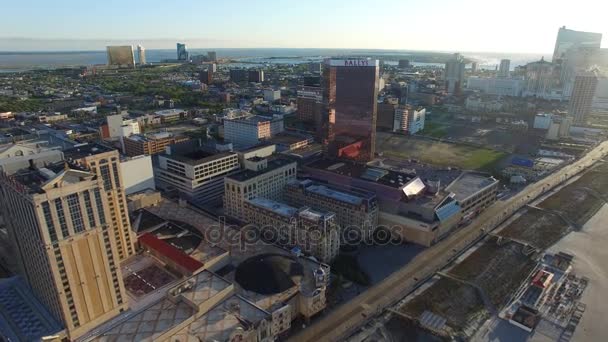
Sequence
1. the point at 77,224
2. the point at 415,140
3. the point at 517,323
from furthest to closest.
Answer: the point at 415,140
the point at 517,323
the point at 77,224

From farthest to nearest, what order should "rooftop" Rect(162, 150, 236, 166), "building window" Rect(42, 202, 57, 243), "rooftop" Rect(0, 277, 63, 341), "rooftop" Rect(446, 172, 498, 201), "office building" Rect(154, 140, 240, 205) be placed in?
"rooftop" Rect(162, 150, 236, 166) → "office building" Rect(154, 140, 240, 205) → "rooftop" Rect(446, 172, 498, 201) → "rooftop" Rect(0, 277, 63, 341) → "building window" Rect(42, 202, 57, 243)

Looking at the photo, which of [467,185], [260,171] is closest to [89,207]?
[260,171]

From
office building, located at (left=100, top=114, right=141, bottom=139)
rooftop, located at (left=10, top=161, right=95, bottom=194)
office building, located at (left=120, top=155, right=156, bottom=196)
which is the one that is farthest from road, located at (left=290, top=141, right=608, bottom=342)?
office building, located at (left=100, top=114, right=141, bottom=139)

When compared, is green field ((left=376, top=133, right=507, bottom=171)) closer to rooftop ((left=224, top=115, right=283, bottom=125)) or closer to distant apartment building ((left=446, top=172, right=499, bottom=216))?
distant apartment building ((left=446, top=172, right=499, bottom=216))

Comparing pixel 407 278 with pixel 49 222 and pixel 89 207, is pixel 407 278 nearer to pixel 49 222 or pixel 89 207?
pixel 89 207

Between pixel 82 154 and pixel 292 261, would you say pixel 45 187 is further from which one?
pixel 292 261

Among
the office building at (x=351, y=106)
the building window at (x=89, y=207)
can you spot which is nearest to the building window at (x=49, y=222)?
the building window at (x=89, y=207)

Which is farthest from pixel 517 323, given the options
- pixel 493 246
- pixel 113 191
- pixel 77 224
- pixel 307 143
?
pixel 307 143
